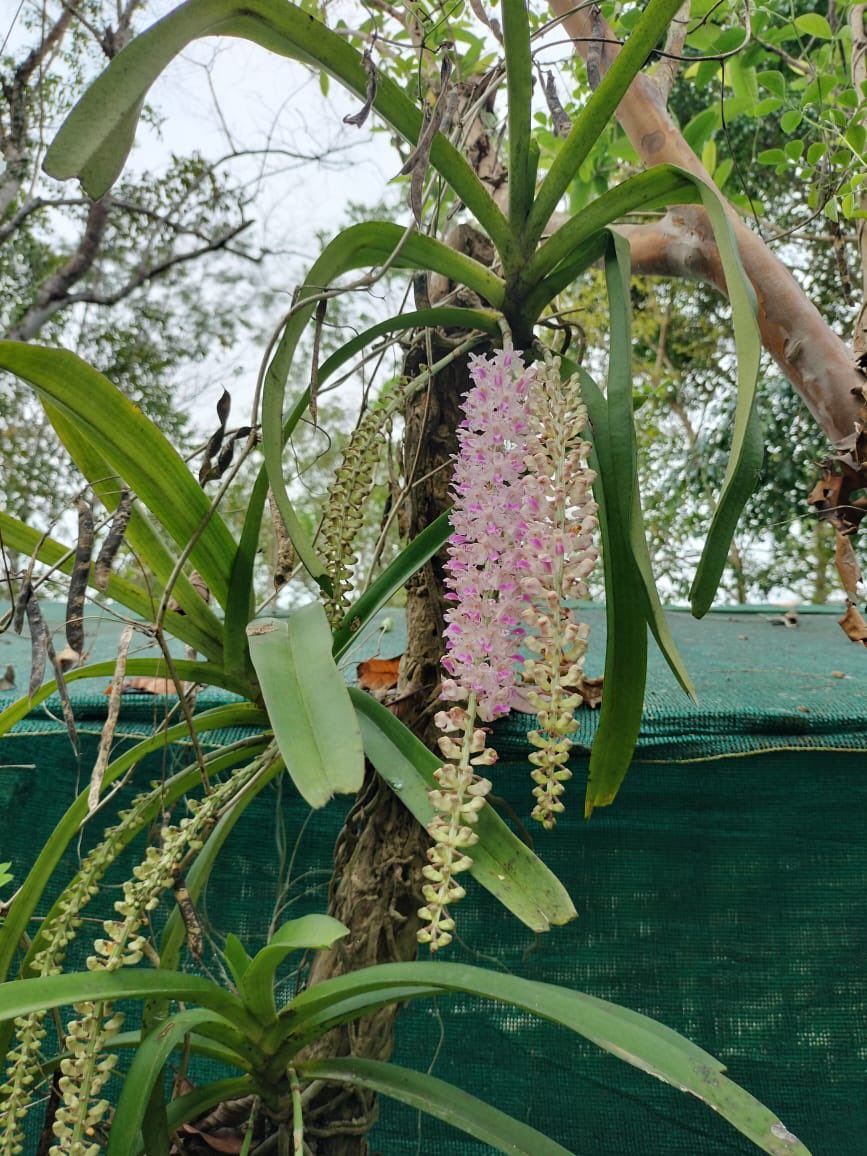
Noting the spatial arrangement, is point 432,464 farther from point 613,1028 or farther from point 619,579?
point 613,1028

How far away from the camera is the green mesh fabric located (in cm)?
112

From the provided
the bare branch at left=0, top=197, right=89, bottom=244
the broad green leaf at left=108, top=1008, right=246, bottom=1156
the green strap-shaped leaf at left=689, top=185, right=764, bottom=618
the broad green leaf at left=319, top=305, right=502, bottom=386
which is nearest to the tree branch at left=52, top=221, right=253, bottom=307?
the bare branch at left=0, top=197, right=89, bottom=244

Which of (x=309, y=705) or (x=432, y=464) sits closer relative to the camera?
(x=309, y=705)

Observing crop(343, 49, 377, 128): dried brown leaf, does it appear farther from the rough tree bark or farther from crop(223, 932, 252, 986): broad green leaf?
crop(223, 932, 252, 986): broad green leaf

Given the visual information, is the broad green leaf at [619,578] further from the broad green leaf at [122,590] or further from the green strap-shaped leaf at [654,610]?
the broad green leaf at [122,590]

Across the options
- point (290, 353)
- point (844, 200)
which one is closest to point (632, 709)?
point (290, 353)

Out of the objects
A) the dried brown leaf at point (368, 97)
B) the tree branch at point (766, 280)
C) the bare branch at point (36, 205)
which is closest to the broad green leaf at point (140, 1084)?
the dried brown leaf at point (368, 97)

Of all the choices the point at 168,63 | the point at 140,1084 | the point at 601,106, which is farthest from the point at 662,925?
the point at 168,63

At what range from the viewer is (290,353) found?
0.72 metres

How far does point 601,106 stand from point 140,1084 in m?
0.84

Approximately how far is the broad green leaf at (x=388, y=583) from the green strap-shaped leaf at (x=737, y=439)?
251mm

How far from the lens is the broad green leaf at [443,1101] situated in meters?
0.68

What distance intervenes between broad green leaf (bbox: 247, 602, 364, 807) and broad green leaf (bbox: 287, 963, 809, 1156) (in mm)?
205

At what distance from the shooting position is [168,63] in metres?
0.61
